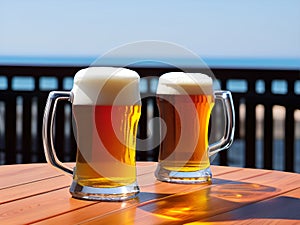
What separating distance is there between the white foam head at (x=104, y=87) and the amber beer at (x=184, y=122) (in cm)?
20

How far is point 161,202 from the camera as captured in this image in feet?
4.10

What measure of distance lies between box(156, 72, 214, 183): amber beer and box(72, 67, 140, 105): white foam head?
20cm

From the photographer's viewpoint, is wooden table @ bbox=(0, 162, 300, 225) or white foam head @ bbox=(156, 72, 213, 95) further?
white foam head @ bbox=(156, 72, 213, 95)

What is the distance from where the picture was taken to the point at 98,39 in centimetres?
2700

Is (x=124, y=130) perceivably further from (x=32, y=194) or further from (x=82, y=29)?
(x=82, y=29)

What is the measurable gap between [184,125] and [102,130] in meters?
0.27

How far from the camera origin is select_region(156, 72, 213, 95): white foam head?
4.71 ft

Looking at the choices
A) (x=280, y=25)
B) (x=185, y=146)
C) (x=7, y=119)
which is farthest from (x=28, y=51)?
(x=185, y=146)

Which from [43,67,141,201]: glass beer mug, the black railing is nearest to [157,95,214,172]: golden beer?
[43,67,141,201]: glass beer mug

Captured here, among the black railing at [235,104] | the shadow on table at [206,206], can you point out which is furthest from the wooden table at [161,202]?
the black railing at [235,104]

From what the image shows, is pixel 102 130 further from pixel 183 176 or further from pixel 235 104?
pixel 235 104

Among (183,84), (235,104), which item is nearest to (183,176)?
(183,84)

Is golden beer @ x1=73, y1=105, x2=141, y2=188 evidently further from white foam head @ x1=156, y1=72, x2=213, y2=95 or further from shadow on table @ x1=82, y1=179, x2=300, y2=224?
white foam head @ x1=156, y1=72, x2=213, y2=95

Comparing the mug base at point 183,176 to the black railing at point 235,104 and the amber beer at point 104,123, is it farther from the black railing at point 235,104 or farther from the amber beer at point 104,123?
the black railing at point 235,104
